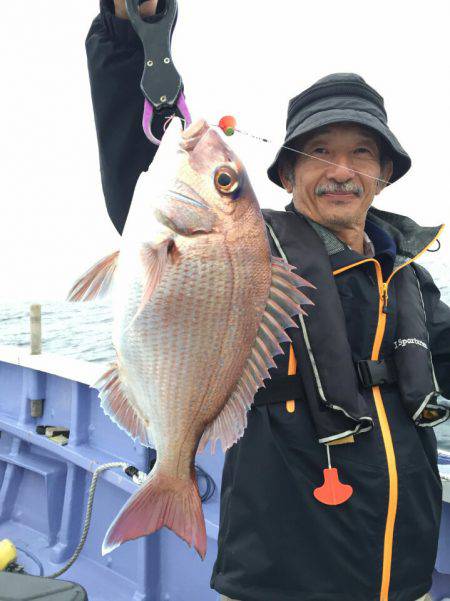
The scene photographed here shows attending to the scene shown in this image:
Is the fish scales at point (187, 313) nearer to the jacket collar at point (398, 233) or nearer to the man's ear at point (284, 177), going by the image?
the jacket collar at point (398, 233)

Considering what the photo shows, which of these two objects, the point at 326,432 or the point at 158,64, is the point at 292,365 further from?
the point at 158,64

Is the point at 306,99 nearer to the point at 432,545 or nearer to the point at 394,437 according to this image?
the point at 394,437

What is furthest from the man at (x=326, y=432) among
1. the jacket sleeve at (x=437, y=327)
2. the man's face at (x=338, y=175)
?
the jacket sleeve at (x=437, y=327)

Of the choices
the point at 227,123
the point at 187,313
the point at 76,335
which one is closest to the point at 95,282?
the point at 187,313

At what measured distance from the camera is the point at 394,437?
1815mm

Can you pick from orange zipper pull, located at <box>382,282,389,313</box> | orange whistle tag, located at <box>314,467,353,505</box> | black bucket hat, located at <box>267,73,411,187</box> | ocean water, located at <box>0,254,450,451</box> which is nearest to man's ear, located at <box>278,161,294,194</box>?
black bucket hat, located at <box>267,73,411,187</box>

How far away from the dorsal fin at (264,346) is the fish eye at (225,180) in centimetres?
25

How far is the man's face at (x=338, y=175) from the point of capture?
2.05 meters

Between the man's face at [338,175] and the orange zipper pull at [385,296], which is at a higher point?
the man's face at [338,175]

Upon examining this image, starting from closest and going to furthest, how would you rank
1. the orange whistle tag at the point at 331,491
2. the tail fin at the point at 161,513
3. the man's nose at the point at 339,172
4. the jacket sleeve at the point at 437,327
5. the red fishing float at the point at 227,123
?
the tail fin at the point at 161,513 → the red fishing float at the point at 227,123 → the orange whistle tag at the point at 331,491 → the man's nose at the point at 339,172 → the jacket sleeve at the point at 437,327

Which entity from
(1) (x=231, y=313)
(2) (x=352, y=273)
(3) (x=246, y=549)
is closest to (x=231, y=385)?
(1) (x=231, y=313)

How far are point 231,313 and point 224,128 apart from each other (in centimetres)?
61

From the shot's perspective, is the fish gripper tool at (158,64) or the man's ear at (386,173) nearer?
the fish gripper tool at (158,64)

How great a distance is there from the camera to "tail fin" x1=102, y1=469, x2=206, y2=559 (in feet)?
4.39
